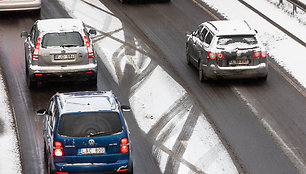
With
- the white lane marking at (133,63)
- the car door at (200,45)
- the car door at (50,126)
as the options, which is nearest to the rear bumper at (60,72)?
the white lane marking at (133,63)

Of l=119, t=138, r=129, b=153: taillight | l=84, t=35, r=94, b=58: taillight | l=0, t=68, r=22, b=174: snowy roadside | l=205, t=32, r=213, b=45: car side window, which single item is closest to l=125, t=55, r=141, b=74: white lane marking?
l=205, t=32, r=213, b=45: car side window

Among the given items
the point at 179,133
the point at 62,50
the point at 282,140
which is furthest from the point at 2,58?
the point at 282,140

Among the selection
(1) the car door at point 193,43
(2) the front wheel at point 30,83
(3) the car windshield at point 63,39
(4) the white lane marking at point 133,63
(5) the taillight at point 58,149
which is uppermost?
(5) the taillight at point 58,149

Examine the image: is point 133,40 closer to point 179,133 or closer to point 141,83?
point 141,83

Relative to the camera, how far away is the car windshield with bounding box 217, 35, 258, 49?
Result: 75.7 feet

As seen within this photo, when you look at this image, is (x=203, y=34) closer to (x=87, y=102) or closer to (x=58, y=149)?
(x=87, y=102)

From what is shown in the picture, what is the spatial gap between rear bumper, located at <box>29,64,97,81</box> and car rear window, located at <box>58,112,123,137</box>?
21.4 feet

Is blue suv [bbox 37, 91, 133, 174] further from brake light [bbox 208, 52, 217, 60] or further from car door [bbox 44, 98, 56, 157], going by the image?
brake light [bbox 208, 52, 217, 60]

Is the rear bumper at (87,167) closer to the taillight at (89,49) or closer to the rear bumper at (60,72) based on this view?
the rear bumper at (60,72)

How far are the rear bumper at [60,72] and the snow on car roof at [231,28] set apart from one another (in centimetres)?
387

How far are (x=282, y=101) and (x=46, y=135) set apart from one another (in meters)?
7.50

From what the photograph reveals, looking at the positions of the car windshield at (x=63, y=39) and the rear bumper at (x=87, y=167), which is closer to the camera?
the rear bumper at (x=87, y=167)

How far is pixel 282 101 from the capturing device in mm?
21891

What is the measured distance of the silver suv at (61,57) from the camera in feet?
72.0
